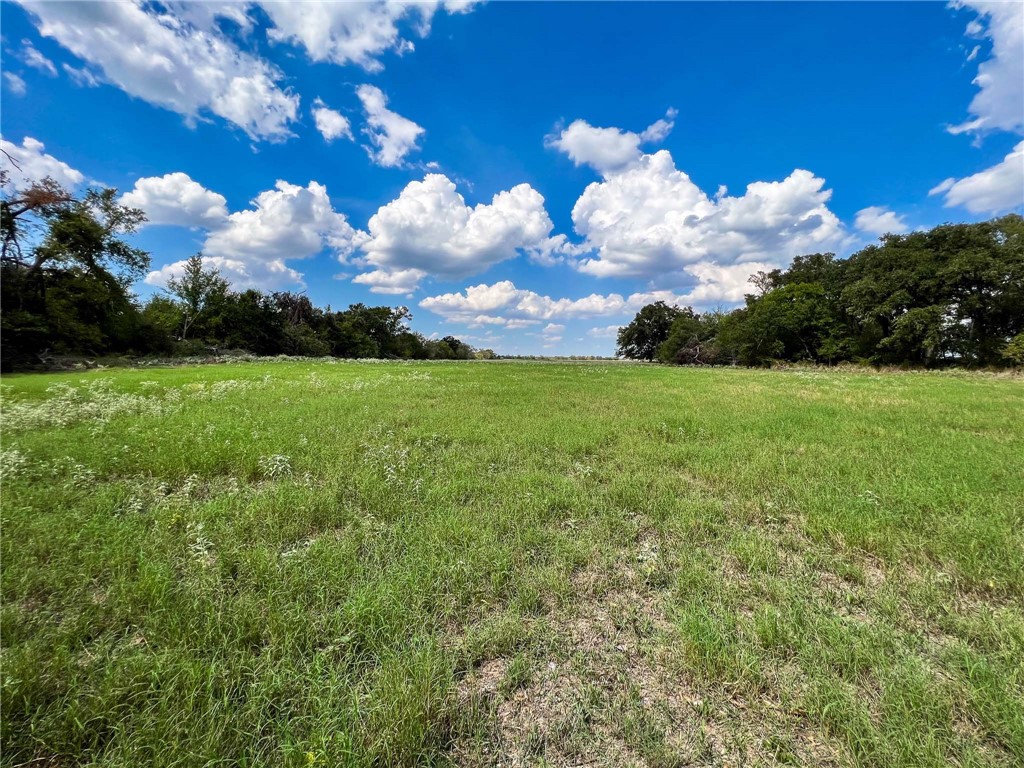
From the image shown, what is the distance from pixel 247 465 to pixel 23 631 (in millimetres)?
4104

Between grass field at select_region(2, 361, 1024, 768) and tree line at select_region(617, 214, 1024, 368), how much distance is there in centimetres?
4814

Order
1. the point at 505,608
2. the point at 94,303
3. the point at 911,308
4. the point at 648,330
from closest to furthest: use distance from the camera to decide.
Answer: the point at 505,608, the point at 94,303, the point at 911,308, the point at 648,330

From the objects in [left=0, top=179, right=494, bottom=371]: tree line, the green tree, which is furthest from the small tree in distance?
the green tree

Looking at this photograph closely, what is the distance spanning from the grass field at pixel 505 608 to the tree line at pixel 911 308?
4814cm

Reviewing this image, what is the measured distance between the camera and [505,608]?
3609 mm

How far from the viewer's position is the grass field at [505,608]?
2361mm

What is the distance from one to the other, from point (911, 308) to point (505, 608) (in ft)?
196

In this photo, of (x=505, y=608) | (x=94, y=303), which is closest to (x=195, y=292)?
(x=94, y=303)

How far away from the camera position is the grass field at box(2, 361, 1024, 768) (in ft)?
7.75

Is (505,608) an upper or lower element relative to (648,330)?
lower

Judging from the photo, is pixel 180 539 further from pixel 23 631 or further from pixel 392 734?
pixel 392 734

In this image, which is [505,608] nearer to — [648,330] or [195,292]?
[195,292]

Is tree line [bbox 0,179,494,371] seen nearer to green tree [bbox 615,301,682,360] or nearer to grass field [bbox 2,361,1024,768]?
grass field [bbox 2,361,1024,768]

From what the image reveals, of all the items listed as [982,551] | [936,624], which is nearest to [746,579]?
[936,624]
